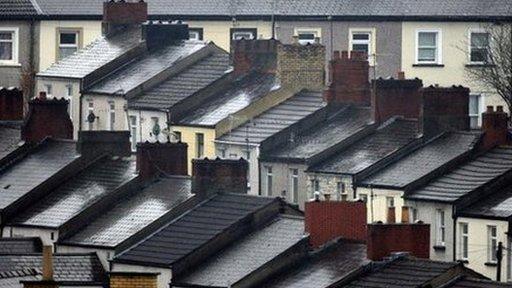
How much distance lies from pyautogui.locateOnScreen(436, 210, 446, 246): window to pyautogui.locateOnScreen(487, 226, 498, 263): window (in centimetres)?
199

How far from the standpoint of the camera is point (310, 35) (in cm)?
13762

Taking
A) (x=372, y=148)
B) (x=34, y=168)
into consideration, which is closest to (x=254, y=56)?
(x=372, y=148)

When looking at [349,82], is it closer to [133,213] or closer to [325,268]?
[133,213]

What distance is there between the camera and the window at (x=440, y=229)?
332 feet

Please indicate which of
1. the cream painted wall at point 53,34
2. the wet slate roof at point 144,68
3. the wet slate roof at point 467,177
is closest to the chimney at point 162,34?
the wet slate roof at point 144,68

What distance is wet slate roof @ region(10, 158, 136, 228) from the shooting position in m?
102

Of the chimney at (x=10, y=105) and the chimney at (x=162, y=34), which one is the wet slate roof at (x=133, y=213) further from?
the chimney at (x=162, y=34)

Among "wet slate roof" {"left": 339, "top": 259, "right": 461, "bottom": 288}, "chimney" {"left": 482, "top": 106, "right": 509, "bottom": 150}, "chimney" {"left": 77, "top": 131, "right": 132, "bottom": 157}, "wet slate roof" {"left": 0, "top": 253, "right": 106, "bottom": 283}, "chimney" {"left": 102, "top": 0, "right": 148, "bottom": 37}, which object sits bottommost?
"wet slate roof" {"left": 0, "top": 253, "right": 106, "bottom": 283}

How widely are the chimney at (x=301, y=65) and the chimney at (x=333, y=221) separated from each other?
85.3ft

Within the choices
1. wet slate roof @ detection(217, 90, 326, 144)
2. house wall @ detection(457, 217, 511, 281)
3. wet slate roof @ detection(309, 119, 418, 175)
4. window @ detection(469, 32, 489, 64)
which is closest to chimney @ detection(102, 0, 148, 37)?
window @ detection(469, 32, 489, 64)

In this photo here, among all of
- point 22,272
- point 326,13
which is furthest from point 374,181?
point 326,13

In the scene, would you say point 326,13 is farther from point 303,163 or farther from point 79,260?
point 79,260

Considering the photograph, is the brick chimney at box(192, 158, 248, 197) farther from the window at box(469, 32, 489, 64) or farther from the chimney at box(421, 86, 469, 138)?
the window at box(469, 32, 489, 64)

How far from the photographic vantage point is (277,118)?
118 meters
